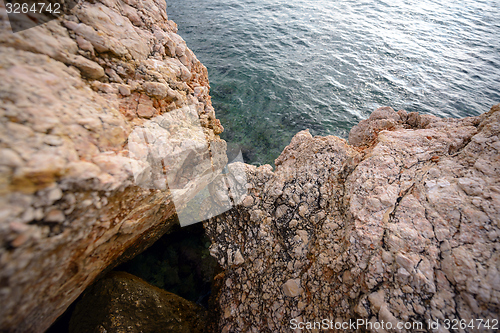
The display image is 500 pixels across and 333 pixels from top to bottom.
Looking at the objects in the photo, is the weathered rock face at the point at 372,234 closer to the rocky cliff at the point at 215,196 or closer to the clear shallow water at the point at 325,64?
the rocky cliff at the point at 215,196

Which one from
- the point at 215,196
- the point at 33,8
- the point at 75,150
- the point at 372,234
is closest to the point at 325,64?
the point at 215,196

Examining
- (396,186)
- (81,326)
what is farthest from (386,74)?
(81,326)

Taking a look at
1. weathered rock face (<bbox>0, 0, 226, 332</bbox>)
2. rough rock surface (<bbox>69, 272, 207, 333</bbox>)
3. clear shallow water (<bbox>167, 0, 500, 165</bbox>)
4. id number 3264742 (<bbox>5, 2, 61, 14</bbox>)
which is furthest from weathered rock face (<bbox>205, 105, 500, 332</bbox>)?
clear shallow water (<bbox>167, 0, 500, 165</bbox>)

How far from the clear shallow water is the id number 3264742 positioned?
4031mm

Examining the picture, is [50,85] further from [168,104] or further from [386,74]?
[386,74]

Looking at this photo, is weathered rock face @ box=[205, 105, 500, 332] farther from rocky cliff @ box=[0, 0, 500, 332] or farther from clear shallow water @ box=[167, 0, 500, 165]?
clear shallow water @ box=[167, 0, 500, 165]

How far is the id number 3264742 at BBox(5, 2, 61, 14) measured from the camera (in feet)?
4.43

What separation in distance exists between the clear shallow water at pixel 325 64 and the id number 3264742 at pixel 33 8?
159 inches

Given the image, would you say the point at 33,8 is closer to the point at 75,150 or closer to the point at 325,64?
the point at 75,150

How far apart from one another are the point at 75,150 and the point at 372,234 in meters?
2.54

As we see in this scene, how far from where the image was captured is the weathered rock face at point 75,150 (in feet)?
3.59

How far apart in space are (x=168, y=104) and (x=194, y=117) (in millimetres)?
377

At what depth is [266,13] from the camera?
1063 centimetres

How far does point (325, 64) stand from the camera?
7438mm
